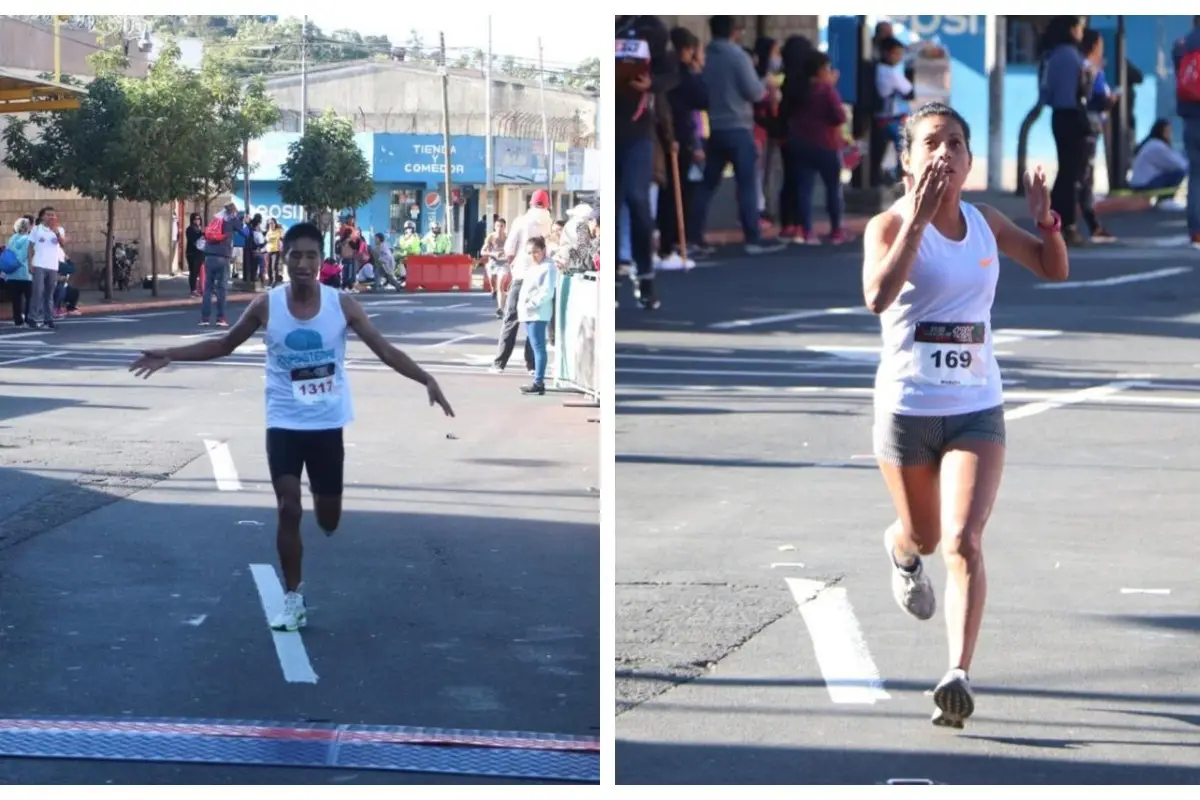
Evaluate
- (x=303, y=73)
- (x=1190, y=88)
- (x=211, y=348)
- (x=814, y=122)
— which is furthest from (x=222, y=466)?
(x=814, y=122)

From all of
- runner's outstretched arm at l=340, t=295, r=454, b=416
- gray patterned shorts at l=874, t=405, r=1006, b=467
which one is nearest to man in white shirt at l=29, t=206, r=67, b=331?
runner's outstretched arm at l=340, t=295, r=454, b=416

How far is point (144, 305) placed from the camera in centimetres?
845

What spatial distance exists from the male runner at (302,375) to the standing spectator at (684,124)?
24.5ft

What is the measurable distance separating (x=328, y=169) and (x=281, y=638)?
1667 mm

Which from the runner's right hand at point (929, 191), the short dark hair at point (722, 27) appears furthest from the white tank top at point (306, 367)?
the short dark hair at point (722, 27)

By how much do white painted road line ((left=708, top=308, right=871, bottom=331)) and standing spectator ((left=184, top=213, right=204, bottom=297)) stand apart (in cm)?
772

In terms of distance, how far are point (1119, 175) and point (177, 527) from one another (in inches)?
873

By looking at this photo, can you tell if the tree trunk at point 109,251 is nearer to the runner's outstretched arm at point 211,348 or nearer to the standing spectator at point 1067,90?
the runner's outstretched arm at point 211,348

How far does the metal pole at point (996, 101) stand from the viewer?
25.2 m

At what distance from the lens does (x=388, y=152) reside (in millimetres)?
7227

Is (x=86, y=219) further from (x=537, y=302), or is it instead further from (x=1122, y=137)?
(x=1122, y=137)

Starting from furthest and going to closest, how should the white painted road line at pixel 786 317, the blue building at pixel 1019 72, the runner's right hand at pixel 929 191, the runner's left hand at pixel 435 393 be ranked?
the blue building at pixel 1019 72 < the white painted road line at pixel 786 317 < the runner's left hand at pixel 435 393 < the runner's right hand at pixel 929 191

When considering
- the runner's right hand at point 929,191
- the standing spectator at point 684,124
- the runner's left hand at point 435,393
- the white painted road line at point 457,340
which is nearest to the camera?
the runner's right hand at point 929,191

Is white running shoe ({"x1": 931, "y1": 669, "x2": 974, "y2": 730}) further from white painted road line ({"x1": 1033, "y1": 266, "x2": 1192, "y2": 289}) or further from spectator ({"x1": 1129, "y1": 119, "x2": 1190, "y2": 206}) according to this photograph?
spectator ({"x1": 1129, "y1": 119, "x2": 1190, "y2": 206})
